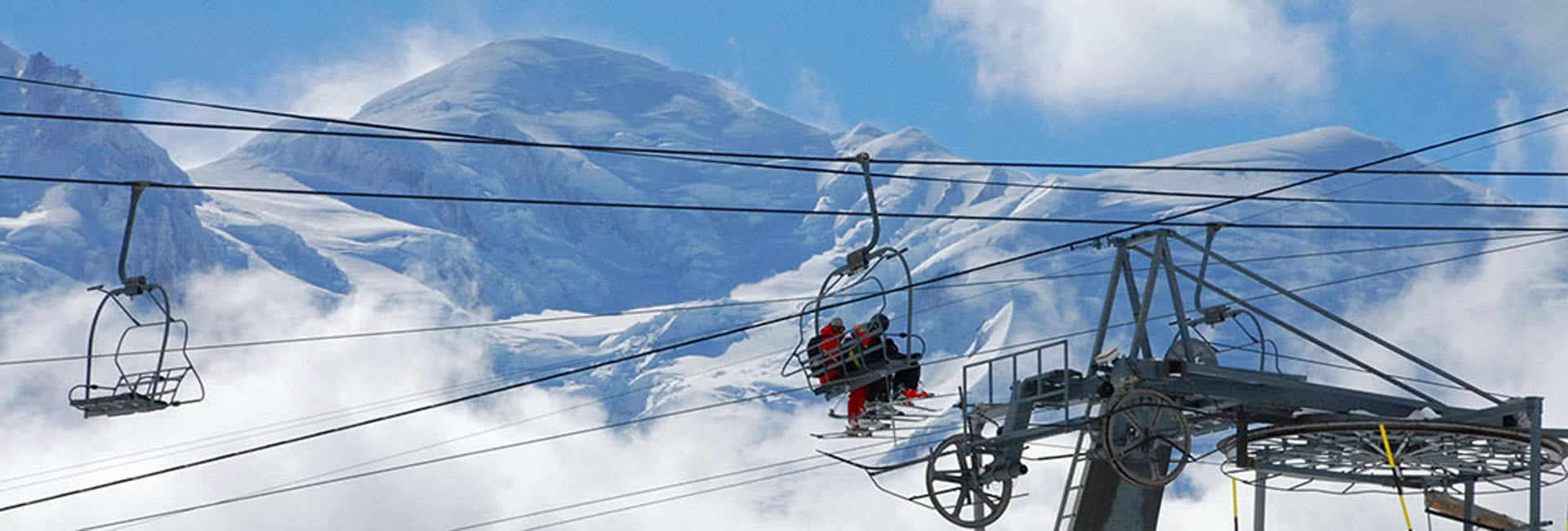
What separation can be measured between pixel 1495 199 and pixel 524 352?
310 ft

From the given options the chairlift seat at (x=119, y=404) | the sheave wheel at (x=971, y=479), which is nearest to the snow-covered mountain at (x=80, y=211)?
the chairlift seat at (x=119, y=404)

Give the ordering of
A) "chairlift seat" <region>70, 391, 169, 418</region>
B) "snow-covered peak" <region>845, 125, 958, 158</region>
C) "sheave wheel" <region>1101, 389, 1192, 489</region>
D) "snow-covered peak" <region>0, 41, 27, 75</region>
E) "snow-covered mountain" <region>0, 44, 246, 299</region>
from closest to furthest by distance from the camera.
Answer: "chairlift seat" <region>70, 391, 169, 418</region> → "sheave wheel" <region>1101, 389, 1192, 489</region> → "snow-covered mountain" <region>0, 44, 246, 299</region> → "snow-covered peak" <region>0, 41, 27, 75</region> → "snow-covered peak" <region>845, 125, 958, 158</region>

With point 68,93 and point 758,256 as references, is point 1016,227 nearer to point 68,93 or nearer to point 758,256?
point 758,256

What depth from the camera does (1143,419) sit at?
17500mm

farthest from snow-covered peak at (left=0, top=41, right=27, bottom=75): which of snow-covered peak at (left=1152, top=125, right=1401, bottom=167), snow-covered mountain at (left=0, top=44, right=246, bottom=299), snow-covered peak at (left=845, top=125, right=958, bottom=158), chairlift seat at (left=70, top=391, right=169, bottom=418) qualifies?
chairlift seat at (left=70, top=391, right=169, bottom=418)

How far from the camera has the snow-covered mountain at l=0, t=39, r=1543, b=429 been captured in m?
133

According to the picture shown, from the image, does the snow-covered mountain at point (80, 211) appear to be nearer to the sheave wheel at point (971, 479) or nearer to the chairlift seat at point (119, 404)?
the chairlift seat at point (119, 404)

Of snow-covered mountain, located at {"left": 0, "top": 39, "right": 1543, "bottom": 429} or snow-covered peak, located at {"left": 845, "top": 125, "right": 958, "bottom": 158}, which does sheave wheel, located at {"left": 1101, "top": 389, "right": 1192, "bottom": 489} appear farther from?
snow-covered peak, located at {"left": 845, "top": 125, "right": 958, "bottom": 158}

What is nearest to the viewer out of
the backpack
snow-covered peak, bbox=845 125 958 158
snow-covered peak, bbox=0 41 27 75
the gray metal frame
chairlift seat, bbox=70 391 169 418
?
chairlift seat, bbox=70 391 169 418

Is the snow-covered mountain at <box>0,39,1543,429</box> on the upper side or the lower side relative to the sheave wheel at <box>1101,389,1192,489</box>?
upper

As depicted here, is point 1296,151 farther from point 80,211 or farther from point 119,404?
Result: point 119,404

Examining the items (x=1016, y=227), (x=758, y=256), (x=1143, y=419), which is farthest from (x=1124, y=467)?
(x=758, y=256)

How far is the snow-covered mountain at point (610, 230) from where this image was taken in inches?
5241

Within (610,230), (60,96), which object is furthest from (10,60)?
(610,230)
